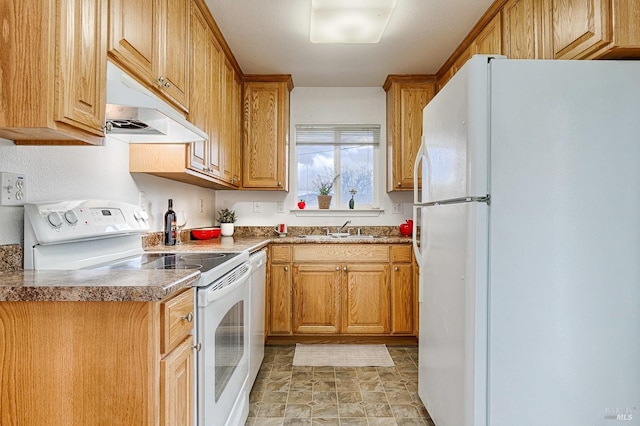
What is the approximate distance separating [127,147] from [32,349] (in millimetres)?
1276

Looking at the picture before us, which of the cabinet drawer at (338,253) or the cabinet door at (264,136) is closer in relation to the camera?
the cabinet drawer at (338,253)

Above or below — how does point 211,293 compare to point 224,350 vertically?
above

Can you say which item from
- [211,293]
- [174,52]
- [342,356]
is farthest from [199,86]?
[342,356]

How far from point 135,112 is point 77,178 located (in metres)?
0.46

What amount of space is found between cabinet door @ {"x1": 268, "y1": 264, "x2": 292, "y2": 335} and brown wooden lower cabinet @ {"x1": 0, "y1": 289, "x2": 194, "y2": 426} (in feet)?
6.78

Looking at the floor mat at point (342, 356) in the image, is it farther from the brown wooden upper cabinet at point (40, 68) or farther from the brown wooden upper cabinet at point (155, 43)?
the brown wooden upper cabinet at point (40, 68)

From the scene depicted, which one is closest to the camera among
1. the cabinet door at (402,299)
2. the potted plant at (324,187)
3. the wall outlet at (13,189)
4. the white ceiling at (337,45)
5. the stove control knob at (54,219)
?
the wall outlet at (13,189)

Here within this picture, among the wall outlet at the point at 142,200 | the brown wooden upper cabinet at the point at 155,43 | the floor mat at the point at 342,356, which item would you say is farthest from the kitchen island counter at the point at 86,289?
the floor mat at the point at 342,356

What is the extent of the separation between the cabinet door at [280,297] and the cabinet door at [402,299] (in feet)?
2.83

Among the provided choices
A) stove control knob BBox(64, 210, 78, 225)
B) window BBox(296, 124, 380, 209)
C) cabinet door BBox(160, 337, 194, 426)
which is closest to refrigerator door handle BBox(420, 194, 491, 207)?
cabinet door BBox(160, 337, 194, 426)

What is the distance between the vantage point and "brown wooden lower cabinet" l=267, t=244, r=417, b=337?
9.91 feet

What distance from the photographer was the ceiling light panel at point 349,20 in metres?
2.08

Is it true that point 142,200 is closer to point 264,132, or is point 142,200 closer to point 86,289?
point 86,289

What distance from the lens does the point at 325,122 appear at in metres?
3.60
